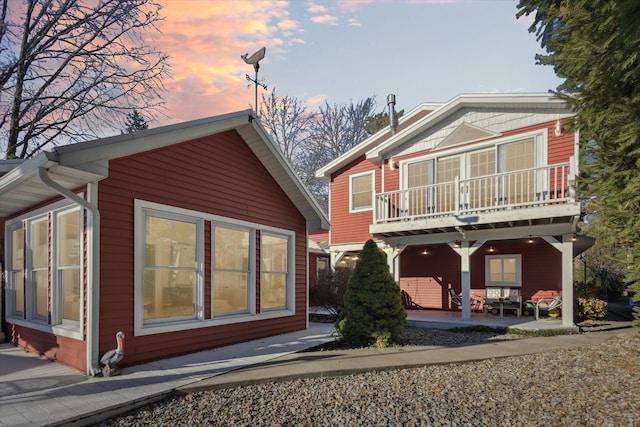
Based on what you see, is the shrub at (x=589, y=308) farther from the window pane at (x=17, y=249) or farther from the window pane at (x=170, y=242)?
the window pane at (x=17, y=249)

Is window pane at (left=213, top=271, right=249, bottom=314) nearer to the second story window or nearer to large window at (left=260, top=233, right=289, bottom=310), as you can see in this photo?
large window at (left=260, top=233, right=289, bottom=310)

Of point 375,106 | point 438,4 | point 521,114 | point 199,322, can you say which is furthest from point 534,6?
point 375,106

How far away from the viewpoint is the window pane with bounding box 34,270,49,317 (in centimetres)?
677

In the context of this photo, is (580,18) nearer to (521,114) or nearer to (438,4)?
(438,4)

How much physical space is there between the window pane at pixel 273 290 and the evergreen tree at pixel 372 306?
1.79 metres

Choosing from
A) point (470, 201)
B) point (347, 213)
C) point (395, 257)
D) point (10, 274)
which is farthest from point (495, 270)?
point (10, 274)

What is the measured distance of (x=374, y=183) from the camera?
14094mm

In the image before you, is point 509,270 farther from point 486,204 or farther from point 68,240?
point 68,240

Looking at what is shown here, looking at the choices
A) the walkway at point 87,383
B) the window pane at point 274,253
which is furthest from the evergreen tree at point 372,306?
the window pane at point 274,253

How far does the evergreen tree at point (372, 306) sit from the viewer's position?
24.2 feet

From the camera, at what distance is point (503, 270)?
43.0ft

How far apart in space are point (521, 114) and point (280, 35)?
7.37 m

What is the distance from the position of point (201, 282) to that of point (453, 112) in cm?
951

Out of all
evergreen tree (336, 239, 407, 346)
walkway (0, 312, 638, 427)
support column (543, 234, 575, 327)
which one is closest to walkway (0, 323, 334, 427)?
walkway (0, 312, 638, 427)
